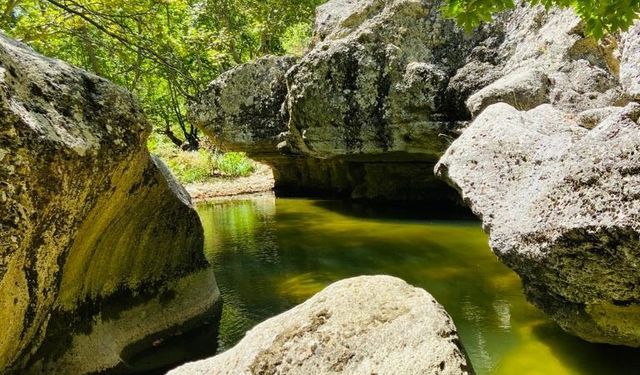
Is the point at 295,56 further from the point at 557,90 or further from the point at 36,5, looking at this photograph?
the point at 557,90

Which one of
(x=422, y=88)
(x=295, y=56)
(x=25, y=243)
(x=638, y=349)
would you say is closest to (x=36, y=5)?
(x=295, y=56)

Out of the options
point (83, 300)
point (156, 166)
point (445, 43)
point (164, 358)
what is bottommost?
point (164, 358)

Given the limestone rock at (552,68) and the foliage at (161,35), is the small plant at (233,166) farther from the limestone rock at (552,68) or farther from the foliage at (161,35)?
the limestone rock at (552,68)

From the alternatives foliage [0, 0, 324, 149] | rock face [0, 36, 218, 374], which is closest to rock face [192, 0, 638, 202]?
foliage [0, 0, 324, 149]

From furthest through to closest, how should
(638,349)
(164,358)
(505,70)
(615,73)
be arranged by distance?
(505,70), (615,73), (164,358), (638,349)

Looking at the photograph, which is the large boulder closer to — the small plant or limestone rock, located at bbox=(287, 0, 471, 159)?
limestone rock, located at bbox=(287, 0, 471, 159)

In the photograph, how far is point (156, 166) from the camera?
5465mm

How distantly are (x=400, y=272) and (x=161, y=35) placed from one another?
221 inches

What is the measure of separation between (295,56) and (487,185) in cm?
949

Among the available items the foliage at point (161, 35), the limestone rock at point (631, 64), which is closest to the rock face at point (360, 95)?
the foliage at point (161, 35)

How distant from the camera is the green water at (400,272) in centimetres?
477

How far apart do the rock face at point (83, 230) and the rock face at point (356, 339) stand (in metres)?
1.37

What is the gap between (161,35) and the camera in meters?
9.02

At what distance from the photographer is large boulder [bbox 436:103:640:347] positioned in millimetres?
3857
